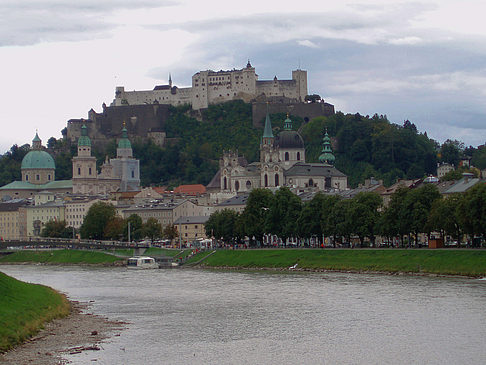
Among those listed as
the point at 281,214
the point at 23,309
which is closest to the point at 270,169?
the point at 281,214

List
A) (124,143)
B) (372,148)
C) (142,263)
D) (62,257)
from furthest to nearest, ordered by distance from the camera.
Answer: (124,143)
(372,148)
(62,257)
(142,263)

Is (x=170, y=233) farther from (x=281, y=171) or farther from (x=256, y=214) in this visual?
(x=281, y=171)

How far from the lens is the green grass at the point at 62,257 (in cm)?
11881

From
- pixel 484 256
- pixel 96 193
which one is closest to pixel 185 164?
pixel 96 193

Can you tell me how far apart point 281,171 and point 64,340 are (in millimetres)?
114658

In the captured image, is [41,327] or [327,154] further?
[327,154]

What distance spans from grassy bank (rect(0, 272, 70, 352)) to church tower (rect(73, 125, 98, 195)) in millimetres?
124957

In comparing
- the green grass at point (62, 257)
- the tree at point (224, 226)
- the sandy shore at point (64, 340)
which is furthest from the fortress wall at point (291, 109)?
the sandy shore at point (64, 340)

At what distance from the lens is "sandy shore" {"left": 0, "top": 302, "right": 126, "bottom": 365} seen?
39.2 metres

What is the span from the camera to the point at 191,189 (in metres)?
179

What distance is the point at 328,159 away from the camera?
563 feet

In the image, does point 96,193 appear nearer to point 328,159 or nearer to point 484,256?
point 328,159

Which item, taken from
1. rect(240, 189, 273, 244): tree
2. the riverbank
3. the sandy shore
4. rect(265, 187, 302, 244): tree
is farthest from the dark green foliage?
the sandy shore

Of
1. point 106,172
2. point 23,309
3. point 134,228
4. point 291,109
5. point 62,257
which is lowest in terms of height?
point 23,309
